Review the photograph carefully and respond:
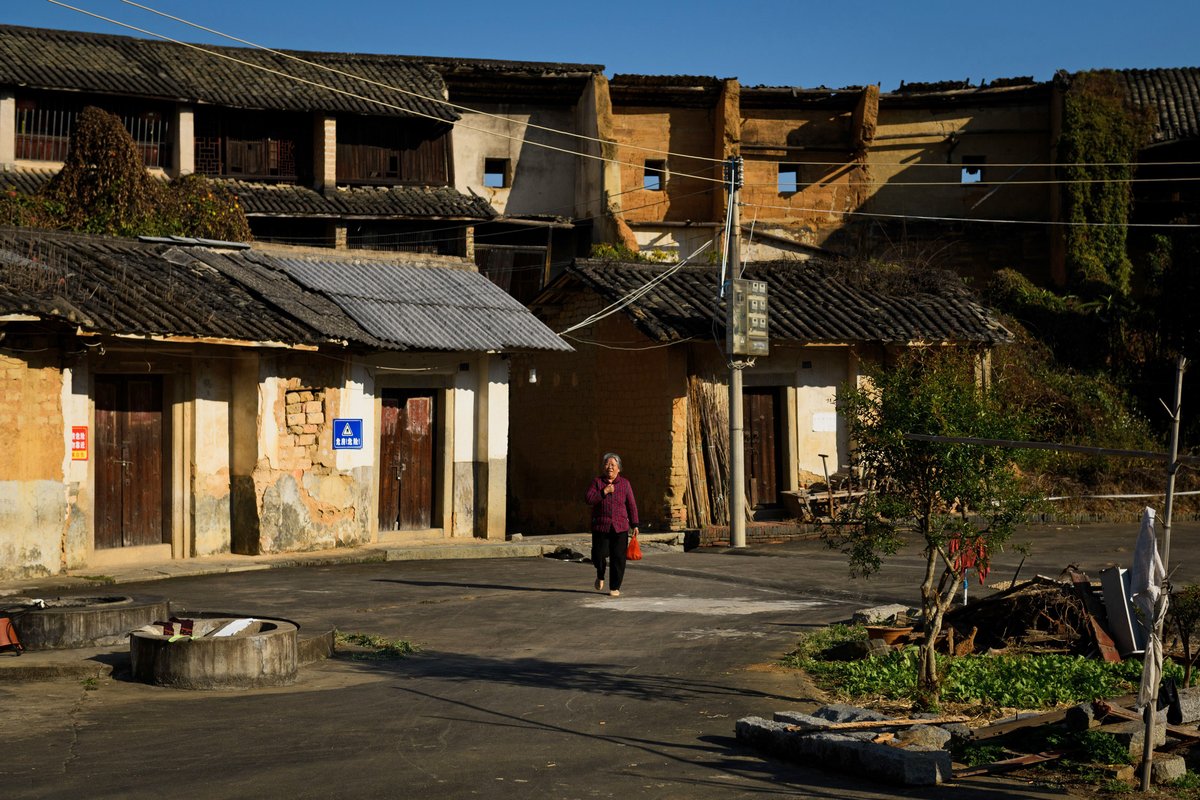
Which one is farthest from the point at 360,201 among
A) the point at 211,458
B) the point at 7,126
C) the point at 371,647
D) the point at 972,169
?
the point at 371,647

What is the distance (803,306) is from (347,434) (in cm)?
952

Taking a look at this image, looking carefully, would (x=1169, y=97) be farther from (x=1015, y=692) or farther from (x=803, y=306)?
(x=1015, y=692)

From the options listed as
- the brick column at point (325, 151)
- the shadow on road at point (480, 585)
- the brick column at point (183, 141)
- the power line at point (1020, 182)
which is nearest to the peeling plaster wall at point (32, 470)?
the shadow on road at point (480, 585)

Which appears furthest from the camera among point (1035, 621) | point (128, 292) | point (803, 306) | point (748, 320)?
point (803, 306)

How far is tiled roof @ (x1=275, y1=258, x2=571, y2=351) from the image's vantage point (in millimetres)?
21750

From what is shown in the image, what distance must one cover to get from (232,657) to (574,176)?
96.7 feet

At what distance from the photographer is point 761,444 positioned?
25.9m

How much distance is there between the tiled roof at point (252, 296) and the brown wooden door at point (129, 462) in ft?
4.53

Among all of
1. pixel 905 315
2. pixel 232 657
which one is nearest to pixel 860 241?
pixel 905 315

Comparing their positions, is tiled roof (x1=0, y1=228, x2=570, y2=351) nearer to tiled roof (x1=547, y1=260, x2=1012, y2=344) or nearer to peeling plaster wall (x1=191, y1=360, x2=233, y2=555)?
peeling plaster wall (x1=191, y1=360, x2=233, y2=555)

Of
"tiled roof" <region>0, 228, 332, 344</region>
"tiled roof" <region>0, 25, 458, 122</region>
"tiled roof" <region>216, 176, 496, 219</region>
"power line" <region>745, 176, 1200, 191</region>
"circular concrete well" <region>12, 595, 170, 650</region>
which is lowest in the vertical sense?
"circular concrete well" <region>12, 595, 170, 650</region>

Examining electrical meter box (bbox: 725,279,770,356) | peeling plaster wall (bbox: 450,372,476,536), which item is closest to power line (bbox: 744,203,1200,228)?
electrical meter box (bbox: 725,279,770,356)

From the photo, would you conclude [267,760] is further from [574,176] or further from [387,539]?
[574,176]

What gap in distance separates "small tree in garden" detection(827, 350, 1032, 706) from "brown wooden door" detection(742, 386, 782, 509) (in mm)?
15048
